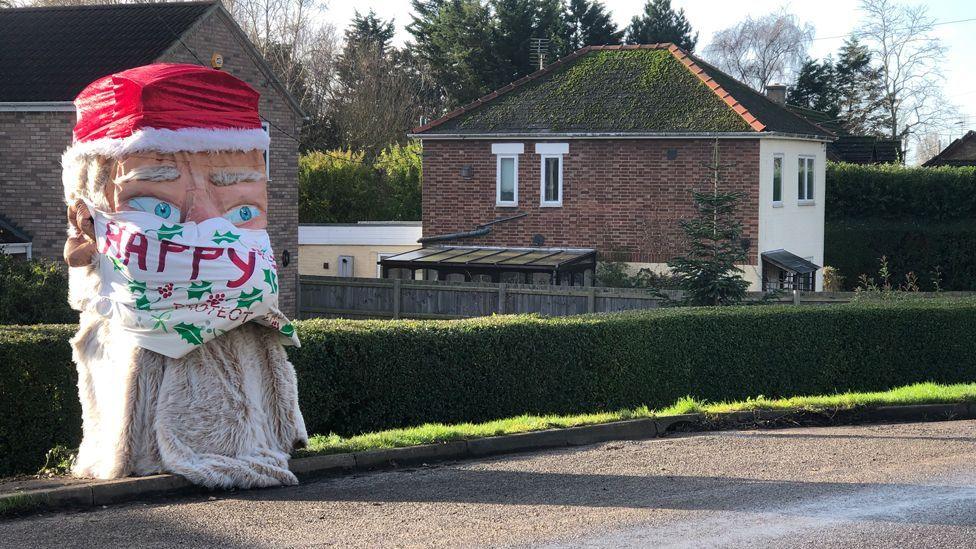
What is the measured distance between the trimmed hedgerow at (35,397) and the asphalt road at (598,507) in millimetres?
1908

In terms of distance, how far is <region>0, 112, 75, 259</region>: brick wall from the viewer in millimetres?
22281

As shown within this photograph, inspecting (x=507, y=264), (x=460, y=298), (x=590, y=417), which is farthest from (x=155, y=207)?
(x=507, y=264)

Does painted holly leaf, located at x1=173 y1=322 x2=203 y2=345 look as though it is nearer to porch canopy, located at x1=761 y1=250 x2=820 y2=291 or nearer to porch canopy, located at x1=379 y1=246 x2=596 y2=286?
porch canopy, located at x1=379 y1=246 x2=596 y2=286

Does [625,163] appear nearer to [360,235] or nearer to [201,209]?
[360,235]

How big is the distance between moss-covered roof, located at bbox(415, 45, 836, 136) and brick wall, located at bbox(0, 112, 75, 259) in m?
10.9

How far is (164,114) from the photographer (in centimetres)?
859

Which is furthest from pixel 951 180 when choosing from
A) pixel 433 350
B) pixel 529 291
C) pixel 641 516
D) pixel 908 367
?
pixel 641 516

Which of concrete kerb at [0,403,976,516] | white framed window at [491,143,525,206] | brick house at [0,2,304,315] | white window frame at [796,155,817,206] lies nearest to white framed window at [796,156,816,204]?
white window frame at [796,155,817,206]

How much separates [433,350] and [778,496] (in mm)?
4531

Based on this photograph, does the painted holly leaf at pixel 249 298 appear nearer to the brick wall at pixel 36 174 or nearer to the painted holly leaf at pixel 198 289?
the painted holly leaf at pixel 198 289

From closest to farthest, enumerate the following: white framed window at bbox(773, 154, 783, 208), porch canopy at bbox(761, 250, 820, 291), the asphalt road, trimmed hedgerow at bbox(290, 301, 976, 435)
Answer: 1. the asphalt road
2. trimmed hedgerow at bbox(290, 301, 976, 435)
3. porch canopy at bbox(761, 250, 820, 291)
4. white framed window at bbox(773, 154, 783, 208)

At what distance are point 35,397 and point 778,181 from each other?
74.8 feet

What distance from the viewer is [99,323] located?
353 inches

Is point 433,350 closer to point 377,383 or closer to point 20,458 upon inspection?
point 377,383
